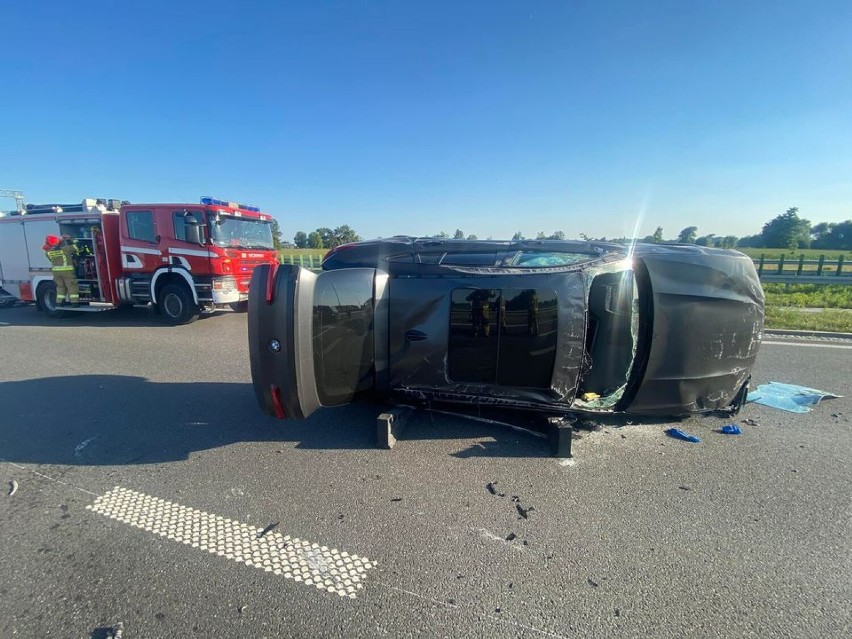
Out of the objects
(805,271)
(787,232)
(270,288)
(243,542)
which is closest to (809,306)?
(805,271)

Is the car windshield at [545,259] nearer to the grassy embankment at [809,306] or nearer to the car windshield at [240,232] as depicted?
the grassy embankment at [809,306]

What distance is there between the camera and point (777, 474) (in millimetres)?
2756

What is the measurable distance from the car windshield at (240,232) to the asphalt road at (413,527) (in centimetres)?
502

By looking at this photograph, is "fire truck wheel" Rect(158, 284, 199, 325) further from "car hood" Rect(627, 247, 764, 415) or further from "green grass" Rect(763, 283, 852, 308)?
"green grass" Rect(763, 283, 852, 308)

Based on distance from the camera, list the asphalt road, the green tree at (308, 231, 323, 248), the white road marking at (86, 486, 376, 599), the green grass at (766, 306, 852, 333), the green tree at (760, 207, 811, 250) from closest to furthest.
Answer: the asphalt road
the white road marking at (86, 486, 376, 599)
the green grass at (766, 306, 852, 333)
the green tree at (760, 207, 811, 250)
the green tree at (308, 231, 323, 248)

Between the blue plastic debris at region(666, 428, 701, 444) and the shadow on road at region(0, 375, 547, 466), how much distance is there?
1.26 m

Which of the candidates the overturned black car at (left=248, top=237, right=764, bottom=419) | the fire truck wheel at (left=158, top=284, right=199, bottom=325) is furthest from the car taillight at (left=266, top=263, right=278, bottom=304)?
the fire truck wheel at (left=158, top=284, right=199, bottom=325)

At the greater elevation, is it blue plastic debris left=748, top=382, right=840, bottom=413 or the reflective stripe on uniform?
the reflective stripe on uniform

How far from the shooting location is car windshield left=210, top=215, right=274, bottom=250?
8.00 meters

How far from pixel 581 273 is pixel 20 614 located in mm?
3704

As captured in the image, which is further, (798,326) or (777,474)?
(798,326)

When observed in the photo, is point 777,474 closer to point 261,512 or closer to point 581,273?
point 581,273

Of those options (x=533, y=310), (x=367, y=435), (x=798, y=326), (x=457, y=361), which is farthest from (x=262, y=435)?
(x=798, y=326)

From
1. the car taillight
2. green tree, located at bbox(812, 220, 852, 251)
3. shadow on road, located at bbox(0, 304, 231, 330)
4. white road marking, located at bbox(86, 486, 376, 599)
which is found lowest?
shadow on road, located at bbox(0, 304, 231, 330)
